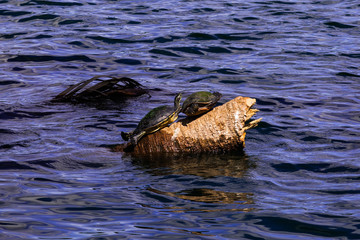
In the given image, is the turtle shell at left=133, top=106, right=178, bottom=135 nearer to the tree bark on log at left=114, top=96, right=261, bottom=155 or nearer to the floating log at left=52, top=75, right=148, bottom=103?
the tree bark on log at left=114, top=96, right=261, bottom=155

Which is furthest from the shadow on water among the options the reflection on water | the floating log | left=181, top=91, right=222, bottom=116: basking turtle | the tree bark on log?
the floating log

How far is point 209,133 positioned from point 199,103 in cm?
40

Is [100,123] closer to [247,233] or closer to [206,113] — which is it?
[206,113]

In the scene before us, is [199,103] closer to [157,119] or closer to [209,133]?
[209,133]

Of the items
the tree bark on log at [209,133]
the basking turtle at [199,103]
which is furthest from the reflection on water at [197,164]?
the basking turtle at [199,103]

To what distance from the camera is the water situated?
5.34m

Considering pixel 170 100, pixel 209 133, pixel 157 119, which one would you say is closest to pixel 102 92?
pixel 170 100

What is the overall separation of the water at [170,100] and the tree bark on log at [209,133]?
181 mm

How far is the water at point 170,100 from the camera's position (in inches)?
210

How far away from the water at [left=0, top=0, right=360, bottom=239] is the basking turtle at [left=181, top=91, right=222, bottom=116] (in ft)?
1.95

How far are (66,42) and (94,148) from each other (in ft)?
26.4

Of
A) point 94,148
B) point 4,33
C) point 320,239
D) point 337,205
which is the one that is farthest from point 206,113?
point 4,33

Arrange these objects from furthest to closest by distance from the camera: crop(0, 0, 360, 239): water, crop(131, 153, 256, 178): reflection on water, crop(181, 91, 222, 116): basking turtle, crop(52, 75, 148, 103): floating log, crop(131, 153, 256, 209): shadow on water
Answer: crop(52, 75, 148, 103): floating log → crop(181, 91, 222, 116): basking turtle → crop(131, 153, 256, 178): reflection on water → crop(131, 153, 256, 209): shadow on water → crop(0, 0, 360, 239): water

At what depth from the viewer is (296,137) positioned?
824 centimetres
